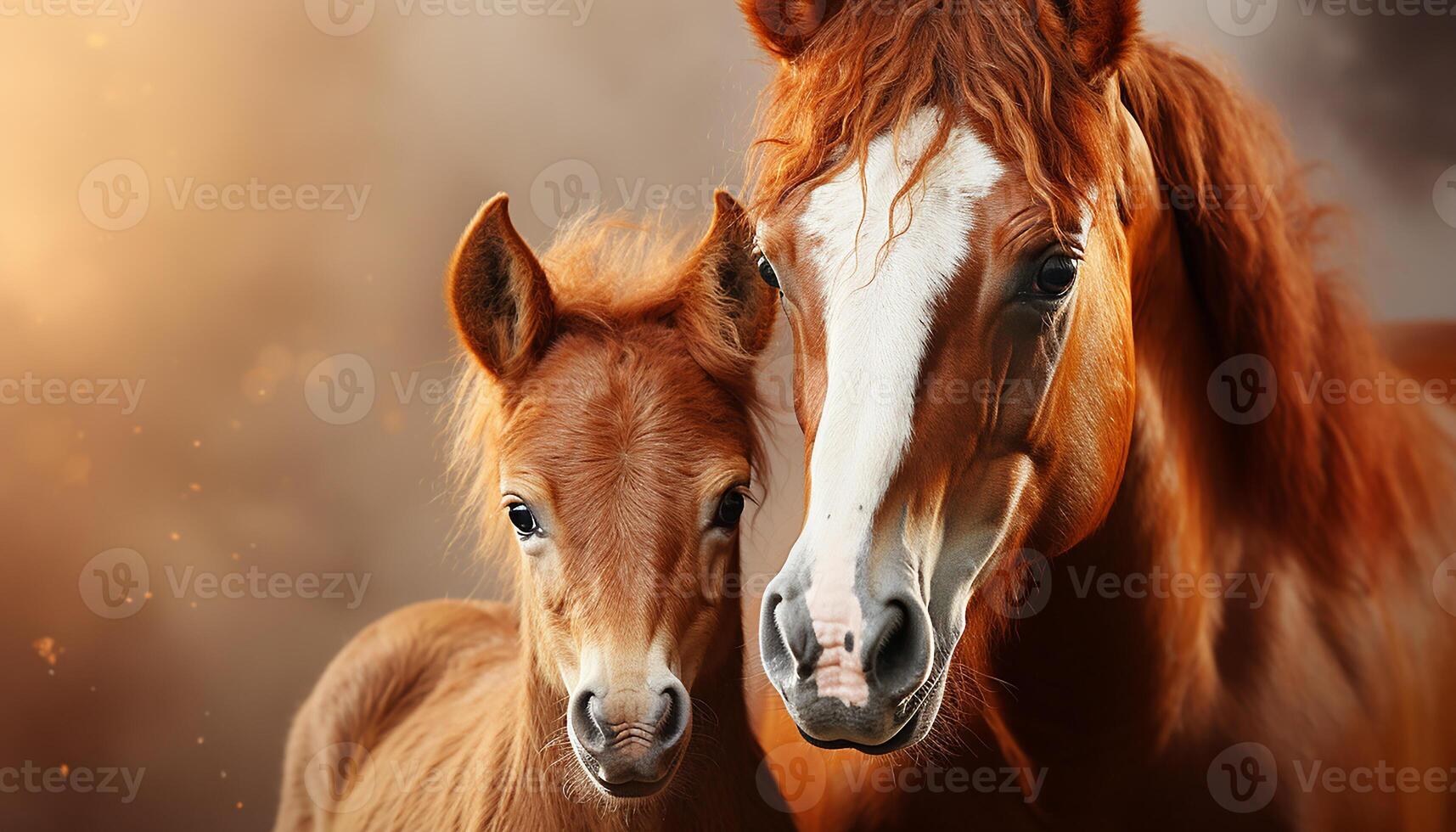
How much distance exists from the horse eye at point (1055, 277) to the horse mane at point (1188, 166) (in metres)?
0.06

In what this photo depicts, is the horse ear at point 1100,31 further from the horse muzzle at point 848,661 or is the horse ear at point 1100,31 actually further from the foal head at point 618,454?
the horse muzzle at point 848,661

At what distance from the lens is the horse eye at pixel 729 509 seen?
56.6 inches

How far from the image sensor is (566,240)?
1.85m

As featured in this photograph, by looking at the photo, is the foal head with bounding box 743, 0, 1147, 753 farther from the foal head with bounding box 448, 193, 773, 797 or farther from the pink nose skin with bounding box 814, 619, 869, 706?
the foal head with bounding box 448, 193, 773, 797

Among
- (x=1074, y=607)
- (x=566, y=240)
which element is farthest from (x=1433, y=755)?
(x=566, y=240)

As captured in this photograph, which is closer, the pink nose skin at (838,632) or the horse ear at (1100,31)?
the pink nose skin at (838,632)

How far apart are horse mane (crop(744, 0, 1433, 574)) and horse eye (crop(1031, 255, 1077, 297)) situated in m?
0.06

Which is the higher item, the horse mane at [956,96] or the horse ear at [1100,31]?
the horse ear at [1100,31]

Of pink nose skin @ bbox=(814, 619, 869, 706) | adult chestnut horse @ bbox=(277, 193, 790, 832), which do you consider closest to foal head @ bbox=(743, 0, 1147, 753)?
pink nose skin @ bbox=(814, 619, 869, 706)

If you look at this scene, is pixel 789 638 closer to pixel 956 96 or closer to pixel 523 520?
pixel 523 520

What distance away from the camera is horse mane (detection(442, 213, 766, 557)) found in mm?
1578

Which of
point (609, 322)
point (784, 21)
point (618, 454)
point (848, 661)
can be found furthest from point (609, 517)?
point (784, 21)

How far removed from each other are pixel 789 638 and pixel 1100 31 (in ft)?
2.71

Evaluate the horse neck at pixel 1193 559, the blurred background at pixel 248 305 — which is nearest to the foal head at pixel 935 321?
the horse neck at pixel 1193 559
